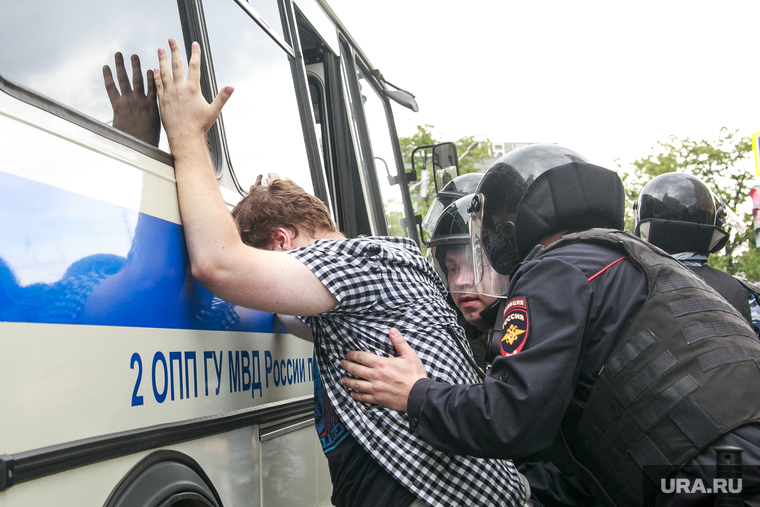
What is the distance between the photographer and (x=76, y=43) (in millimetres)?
1710

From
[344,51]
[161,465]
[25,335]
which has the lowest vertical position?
[161,465]

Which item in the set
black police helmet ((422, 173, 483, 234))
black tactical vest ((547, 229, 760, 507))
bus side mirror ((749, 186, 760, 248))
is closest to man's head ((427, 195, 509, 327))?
black police helmet ((422, 173, 483, 234))

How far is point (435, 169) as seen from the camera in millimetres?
5602

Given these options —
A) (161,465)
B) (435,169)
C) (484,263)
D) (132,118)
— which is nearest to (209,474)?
(161,465)

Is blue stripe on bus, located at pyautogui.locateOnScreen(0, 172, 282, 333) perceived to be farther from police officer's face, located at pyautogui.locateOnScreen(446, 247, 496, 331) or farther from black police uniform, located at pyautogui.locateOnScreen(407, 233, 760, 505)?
police officer's face, located at pyautogui.locateOnScreen(446, 247, 496, 331)

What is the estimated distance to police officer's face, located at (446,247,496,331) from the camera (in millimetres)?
3650

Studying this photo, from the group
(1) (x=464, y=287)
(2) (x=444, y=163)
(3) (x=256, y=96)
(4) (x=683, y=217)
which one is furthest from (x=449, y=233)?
(2) (x=444, y=163)

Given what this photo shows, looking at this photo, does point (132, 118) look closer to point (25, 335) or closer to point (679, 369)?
point (25, 335)

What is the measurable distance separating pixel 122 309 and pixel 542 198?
1.23 m

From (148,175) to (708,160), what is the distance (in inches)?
1037

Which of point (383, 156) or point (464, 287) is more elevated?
point (383, 156)

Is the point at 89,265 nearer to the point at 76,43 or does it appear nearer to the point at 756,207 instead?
the point at 76,43

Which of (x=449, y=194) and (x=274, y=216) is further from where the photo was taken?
(x=449, y=194)

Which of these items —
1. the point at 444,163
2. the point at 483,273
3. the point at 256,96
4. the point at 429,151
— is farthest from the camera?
the point at 429,151
